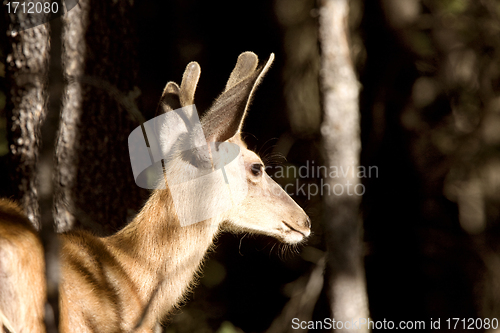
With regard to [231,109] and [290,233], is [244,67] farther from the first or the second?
[290,233]

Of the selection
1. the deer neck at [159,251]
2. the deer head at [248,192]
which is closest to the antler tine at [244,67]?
the deer head at [248,192]

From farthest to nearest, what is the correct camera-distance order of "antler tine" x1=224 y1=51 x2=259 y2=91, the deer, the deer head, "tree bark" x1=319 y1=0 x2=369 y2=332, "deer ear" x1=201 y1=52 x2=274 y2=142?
"antler tine" x1=224 y1=51 x2=259 y2=91 → the deer head → "tree bark" x1=319 y1=0 x2=369 y2=332 → "deer ear" x1=201 y1=52 x2=274 y2=142 → the deer

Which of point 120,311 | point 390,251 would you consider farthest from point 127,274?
point 390,251

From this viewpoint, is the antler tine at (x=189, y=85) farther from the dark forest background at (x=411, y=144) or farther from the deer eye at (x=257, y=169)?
the dark forest background at (x=411, y=144)

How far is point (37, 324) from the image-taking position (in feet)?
6.22

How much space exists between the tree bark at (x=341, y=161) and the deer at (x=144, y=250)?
1.50 feet

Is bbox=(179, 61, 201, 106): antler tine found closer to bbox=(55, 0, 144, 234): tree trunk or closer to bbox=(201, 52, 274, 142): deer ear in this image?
bbox=(201, 52, 274, 142): deer ear

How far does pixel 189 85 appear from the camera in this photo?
2932 mm

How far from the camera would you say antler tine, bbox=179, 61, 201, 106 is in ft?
9.40

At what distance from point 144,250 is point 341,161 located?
1.31 meters

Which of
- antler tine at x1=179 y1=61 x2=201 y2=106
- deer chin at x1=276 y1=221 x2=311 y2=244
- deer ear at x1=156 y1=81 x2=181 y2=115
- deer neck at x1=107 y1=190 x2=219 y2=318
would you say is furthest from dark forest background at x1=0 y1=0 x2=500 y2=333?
deer neck at x1=107 y1=190 x2=219 y2=318

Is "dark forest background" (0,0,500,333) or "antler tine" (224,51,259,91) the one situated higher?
"antler tine" (224,51,259,91)

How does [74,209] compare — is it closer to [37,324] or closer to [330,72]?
[37,324]

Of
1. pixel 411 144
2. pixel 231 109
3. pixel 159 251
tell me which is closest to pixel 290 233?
pixel 159 251
